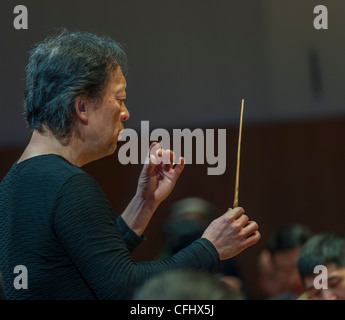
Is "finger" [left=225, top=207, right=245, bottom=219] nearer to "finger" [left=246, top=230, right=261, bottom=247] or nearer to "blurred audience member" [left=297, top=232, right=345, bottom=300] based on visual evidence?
"finger" [left=246, top=230, right=261, bottom=247]

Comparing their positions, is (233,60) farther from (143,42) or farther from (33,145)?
(33,145)

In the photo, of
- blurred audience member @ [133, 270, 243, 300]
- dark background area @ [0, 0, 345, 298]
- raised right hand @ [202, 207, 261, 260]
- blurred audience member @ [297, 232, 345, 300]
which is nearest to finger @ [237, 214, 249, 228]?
raised right hand @ [202, 207, 261, 260]

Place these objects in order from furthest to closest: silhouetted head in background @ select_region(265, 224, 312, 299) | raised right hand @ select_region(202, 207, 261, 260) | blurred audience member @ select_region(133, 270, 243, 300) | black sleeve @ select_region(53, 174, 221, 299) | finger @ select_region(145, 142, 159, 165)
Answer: silhouetted head in background @ select_region(265, 224, 312, 299) → finger @ select_region(145, 142, 159, 165) → raised right hand @ select_region(202, 207, 261, 260) → black sleeve @ select_region(53, 174, 221, 299) → blurred audience member @ select_region(133, 270, 243, 300)

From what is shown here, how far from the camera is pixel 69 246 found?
1242mm

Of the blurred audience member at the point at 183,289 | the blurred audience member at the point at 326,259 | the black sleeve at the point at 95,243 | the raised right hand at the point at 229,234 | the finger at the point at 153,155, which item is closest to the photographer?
the blurred audience member at the point at 183,289

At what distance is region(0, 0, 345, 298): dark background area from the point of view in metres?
4.48

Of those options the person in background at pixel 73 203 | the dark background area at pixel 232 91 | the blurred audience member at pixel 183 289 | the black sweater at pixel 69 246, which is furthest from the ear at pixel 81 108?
the dark background area at pixel 232 91

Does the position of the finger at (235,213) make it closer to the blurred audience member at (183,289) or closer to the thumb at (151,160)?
the thumb at (151,160)

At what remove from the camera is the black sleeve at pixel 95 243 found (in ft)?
4.02

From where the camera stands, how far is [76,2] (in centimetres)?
449

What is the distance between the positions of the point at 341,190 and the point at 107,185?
5.56 ft

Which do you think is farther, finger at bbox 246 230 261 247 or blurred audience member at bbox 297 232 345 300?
blurred audience member at bbox 297 232 345 300
